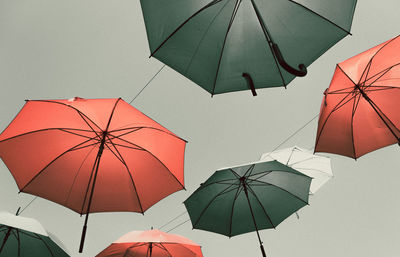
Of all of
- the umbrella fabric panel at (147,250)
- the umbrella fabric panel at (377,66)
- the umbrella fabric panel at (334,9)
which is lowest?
the umbrella fabric panel at (147,250)

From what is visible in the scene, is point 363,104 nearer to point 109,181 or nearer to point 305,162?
point 305,162

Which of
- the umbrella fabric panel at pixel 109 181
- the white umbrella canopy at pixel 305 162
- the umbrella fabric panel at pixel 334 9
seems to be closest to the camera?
the umbrella fabric panel at pixel 334 9

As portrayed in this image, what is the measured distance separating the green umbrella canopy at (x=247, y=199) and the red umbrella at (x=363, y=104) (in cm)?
94

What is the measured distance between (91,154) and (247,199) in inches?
109

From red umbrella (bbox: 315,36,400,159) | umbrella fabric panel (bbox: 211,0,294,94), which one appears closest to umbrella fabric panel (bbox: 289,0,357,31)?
umbrella fabric panel (bbox: 211,0,294,94)

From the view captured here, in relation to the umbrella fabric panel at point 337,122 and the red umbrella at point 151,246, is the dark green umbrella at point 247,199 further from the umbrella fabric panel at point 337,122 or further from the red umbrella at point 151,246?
the umbrella fabric panel at point 337,122

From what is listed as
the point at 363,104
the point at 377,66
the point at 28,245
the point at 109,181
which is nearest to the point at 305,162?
the point at 363,104

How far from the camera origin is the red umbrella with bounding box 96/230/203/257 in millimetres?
4879

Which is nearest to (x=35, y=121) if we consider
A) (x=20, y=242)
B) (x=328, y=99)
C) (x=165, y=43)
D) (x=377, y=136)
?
(x=165, y=43)

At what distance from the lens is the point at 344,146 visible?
15.8 feet

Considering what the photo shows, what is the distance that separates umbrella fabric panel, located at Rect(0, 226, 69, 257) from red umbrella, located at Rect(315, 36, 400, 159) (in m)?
4.87

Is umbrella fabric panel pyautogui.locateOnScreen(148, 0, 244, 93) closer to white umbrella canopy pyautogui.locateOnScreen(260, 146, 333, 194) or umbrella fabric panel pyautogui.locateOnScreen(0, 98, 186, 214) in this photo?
umbrella fabric panel pyautogui.locateOnScreen(0, 98, 186, 214)

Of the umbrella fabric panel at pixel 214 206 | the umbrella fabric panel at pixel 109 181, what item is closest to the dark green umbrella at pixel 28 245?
the umbrella fabric panel at pixel 109 181

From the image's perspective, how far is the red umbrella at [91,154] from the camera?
3588 mm
